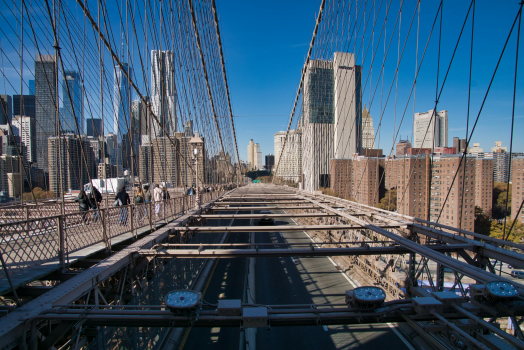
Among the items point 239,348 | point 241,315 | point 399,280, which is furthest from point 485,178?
point 241,315

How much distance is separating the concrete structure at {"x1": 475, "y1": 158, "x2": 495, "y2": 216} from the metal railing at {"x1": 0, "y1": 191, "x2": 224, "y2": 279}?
49.9 ft

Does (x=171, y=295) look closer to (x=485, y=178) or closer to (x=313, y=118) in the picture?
(x=485, y=178)

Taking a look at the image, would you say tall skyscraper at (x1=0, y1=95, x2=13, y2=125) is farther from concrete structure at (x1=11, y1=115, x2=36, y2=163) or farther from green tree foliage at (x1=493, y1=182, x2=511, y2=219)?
green tree foliage at (x1=493, y1=182, x2=511, y2=219)

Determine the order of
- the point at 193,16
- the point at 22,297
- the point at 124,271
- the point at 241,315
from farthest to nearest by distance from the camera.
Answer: the point at 193,16 < the point at 124,271 < the point at 22,297 < the point at 241,315

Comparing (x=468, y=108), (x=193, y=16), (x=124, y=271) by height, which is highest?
(x=193, y=16)

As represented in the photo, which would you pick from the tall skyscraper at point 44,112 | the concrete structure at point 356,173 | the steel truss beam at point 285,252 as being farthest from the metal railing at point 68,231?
the concrete structure at point 356,173

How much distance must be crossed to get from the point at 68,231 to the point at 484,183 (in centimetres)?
2016

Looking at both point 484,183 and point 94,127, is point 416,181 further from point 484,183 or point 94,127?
point 94,127

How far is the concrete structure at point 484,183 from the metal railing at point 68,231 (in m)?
15.2

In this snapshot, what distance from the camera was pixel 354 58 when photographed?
59.1ft

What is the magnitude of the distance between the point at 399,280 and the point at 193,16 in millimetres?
17888

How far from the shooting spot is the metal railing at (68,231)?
412cm

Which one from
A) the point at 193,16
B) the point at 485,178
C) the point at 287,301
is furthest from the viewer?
the point at 193,16

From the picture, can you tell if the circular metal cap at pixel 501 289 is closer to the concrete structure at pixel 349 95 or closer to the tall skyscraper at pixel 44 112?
the tall skyscraper at pixel 44 112
